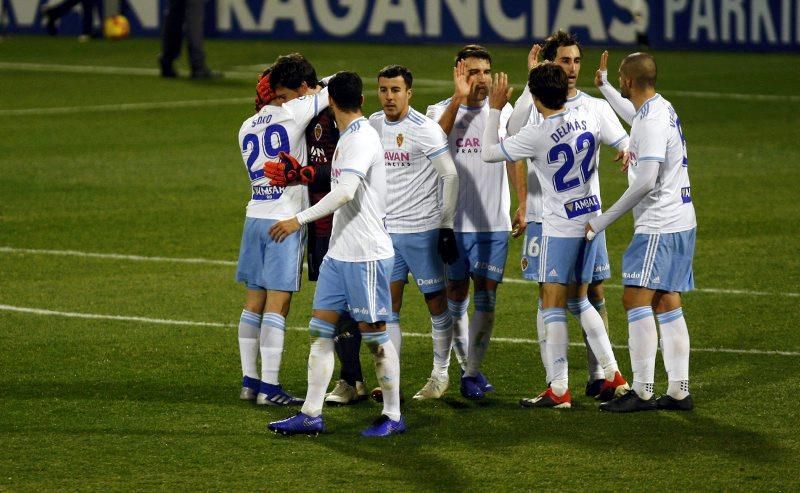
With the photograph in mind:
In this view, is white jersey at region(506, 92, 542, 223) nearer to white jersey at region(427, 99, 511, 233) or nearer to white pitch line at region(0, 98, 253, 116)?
white jersey at region(427, 99, 511, 233)

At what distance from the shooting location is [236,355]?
8.90 meters

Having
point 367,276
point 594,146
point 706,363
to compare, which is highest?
point 594,146

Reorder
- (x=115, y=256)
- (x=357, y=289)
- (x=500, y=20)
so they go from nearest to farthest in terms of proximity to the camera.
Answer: (x=357, y=289)
(x=115, y=256)
(x=500, y=20)

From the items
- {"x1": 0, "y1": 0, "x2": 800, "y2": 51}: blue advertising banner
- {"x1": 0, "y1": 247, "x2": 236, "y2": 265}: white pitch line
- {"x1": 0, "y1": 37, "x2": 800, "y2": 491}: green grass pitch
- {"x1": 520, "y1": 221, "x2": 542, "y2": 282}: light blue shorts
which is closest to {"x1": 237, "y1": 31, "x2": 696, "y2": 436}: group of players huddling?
{"x1": 520, "y1": 221, "x2": 542, "y2": 282}: light blue shorts

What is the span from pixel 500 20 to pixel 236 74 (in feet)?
20.9

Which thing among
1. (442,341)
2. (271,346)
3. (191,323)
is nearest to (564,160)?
(442,341)

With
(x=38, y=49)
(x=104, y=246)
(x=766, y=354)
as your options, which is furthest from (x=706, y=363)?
(x=38, y=49)

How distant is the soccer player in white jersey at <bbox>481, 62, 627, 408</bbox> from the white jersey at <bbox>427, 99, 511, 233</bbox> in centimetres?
46

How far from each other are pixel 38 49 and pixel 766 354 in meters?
23.4

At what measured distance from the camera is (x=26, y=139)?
18469 millimetres

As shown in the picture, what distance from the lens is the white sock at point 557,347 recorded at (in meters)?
7.57

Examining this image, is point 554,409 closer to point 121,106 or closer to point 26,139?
point 26,139

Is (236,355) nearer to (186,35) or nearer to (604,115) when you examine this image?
(604,115)

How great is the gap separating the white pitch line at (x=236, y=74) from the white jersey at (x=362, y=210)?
1560cm
